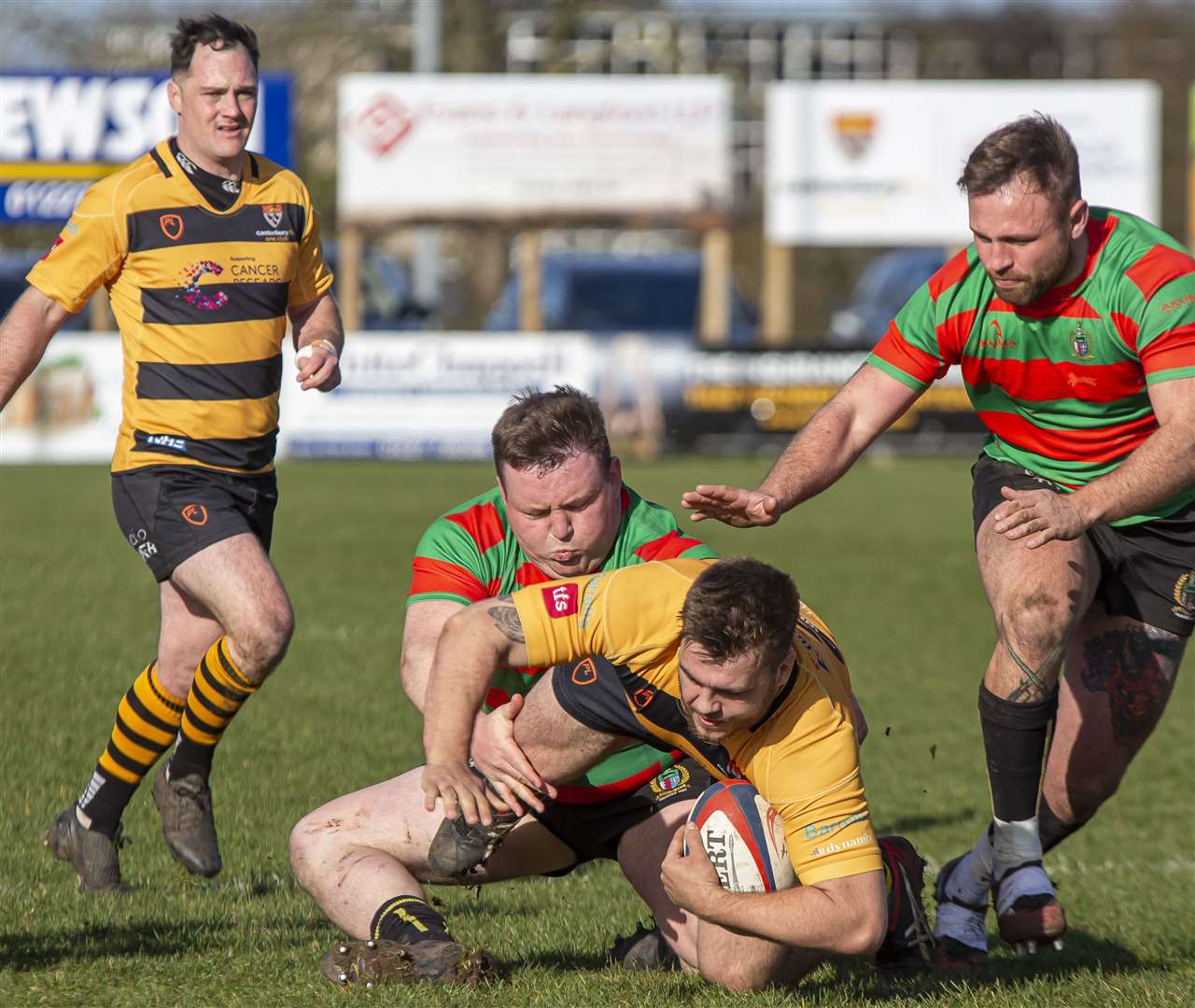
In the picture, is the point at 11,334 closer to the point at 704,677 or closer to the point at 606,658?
the point at 606,658

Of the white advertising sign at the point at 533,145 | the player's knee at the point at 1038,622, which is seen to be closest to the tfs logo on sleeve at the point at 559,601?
the player's knee at the point at 1038,622

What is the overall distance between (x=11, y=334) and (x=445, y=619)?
1692mm

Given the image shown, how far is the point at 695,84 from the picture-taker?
24.0m

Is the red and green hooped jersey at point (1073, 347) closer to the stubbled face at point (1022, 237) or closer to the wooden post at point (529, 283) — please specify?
the stubbled face at point (1022, 237)

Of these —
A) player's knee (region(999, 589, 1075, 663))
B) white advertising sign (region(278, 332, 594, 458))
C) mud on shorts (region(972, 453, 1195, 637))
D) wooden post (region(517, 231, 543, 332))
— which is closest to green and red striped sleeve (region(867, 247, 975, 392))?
mud on shorts (region(972, 453, 1195, 637))

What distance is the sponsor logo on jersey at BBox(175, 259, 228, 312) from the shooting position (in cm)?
579

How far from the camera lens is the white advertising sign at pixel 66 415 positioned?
1969cm

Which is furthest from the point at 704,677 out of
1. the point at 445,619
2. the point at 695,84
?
the point at 695,84

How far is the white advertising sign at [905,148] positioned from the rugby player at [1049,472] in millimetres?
19890

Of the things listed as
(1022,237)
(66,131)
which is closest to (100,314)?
(66,131)

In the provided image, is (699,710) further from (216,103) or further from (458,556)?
(216,103)

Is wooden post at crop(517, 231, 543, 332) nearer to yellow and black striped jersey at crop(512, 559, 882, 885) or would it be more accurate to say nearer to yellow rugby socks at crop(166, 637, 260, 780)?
yellow rugby socks at crop(166, 637, 260, 780)

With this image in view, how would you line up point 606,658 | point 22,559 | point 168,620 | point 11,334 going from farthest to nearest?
1. point 22,559
2. point 168,620
3. point 11,334
4. point 606,658

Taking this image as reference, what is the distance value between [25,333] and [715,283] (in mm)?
19500
